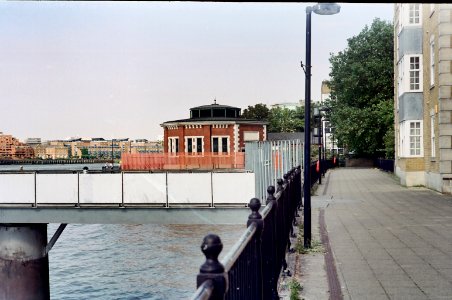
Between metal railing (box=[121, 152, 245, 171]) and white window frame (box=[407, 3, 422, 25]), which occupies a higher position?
white window frame (box=[407, 3, 422, 25])

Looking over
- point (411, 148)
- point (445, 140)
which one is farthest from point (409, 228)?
point (411, 148)

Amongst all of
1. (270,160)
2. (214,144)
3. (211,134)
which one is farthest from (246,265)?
(214,144)

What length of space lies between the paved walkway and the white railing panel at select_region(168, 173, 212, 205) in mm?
3620

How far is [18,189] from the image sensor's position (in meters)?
18.7

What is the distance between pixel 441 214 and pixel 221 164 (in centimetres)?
3006

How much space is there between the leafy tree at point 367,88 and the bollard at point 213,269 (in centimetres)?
5487

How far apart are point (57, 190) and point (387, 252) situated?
12.2m

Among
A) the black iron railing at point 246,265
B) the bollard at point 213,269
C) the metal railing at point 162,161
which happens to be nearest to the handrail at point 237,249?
the black iron railing at point 246,265

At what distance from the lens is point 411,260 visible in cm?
904

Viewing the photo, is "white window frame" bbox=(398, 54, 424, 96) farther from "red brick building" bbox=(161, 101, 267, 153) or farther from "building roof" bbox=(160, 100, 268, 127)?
"building roof" bbox=(160, 100, 268, 127)

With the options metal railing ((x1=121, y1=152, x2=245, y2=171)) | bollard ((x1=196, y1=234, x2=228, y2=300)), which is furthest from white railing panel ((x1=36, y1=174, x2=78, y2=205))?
metal railing ((x1=121, y1=152, x2=245, y2=171))

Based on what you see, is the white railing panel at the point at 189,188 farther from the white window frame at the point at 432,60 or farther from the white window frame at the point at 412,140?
the white window frame at the point at 412,140

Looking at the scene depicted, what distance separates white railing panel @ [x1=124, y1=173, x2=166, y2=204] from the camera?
18.0 meters

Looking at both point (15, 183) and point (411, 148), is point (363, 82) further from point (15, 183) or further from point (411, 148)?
point (15, 183)
